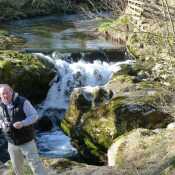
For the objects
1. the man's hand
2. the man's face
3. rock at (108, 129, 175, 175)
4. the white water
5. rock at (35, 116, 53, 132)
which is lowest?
rock at (35, 116, 53, 132)

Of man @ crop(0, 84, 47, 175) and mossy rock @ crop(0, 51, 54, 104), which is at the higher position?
man @ crop(0, 84, 47, 175)

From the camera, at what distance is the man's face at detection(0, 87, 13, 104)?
7.24m

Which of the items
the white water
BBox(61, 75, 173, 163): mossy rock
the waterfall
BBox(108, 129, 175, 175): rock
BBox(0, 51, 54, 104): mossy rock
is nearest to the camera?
BBox(108, 129, 175, 175): rock

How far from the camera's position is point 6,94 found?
725cm

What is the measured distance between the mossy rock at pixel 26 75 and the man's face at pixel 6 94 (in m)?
9.17

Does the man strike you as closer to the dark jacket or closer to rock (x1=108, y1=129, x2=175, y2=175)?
the dark jacket

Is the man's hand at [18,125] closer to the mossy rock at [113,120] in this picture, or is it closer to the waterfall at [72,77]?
the mossy rock at [113,120]

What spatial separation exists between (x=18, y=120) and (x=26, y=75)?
9.53 m

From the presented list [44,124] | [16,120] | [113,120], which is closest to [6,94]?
[16,120]

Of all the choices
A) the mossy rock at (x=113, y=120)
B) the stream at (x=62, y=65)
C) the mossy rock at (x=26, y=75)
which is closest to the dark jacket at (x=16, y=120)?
the mossy rock at (x=113, y=120)

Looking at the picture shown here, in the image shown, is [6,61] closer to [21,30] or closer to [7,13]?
[21,30]

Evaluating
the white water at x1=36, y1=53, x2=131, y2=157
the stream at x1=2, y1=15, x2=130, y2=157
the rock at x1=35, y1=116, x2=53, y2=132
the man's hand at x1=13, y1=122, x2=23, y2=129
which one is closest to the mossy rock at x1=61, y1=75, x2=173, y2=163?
the stream at x1=2, y1=15, x2=130, y2=157

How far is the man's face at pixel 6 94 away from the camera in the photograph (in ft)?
23.7

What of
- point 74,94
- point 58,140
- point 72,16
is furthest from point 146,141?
point 72,16
